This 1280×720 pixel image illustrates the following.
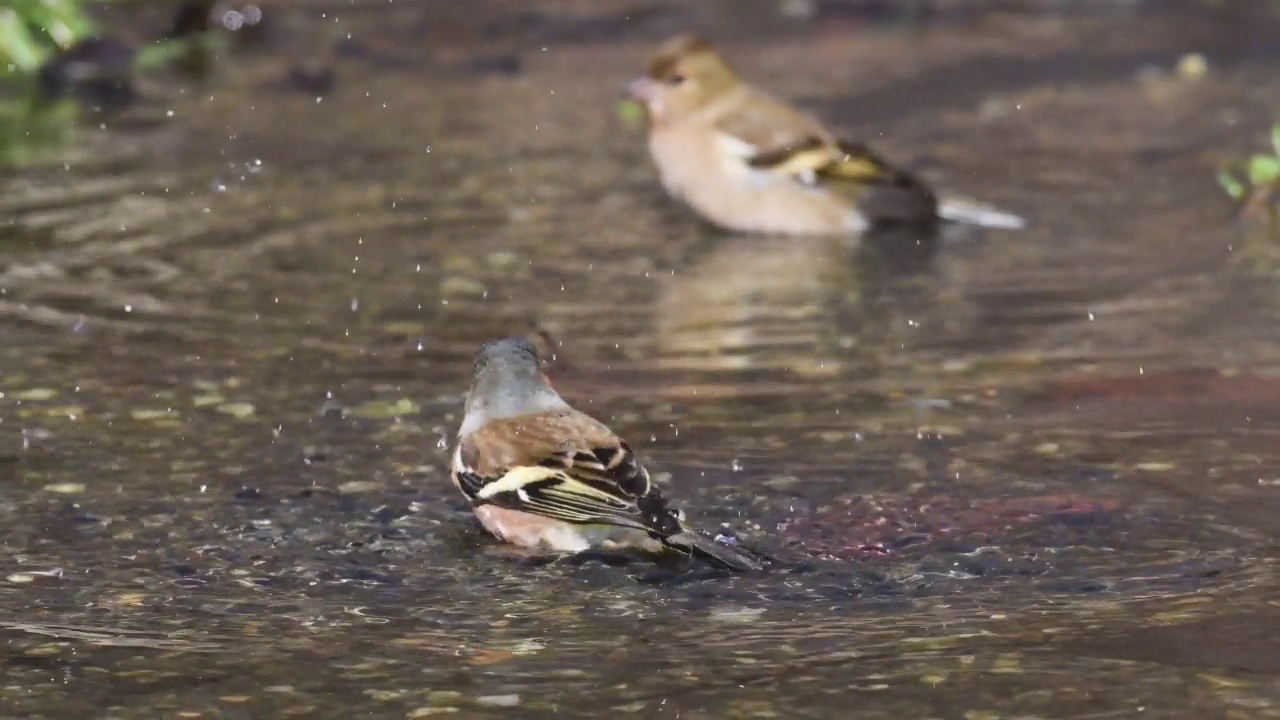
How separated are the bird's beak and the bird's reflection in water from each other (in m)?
0.88

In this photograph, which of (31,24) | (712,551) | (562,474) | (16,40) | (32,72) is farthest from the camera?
(32,72)

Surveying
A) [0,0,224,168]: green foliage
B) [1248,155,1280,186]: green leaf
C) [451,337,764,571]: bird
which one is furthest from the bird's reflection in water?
[0,0,224,168]: green foliage

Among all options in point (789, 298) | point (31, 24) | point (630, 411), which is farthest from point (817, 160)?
point (31, 24)

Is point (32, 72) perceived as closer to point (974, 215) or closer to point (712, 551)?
point (974, 215)

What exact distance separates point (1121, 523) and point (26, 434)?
2.89 meters

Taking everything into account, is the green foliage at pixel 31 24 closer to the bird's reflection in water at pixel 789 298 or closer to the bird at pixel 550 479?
the bird's reflection in water at pixel 789 298

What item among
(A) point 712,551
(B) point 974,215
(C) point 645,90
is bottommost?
(A) point 712,551

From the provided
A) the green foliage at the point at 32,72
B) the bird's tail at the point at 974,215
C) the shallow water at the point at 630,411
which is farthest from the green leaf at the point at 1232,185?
the green foliage at the point at 32,72

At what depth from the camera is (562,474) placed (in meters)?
5.25

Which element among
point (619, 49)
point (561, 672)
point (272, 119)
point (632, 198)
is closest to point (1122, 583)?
point (561, 672)

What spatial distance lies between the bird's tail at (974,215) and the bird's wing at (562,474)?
14.3 ft

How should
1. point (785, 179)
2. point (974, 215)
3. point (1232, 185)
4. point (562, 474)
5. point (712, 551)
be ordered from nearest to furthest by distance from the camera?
point (712, 551), point (562, 474), point (1232, 185), point (974, 215), point (785, 179)

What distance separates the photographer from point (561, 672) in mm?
4445

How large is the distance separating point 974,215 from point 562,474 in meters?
4.68
